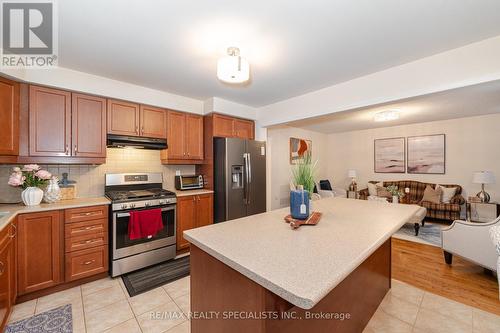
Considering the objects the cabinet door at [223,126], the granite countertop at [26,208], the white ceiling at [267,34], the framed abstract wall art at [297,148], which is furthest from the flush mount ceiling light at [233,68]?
the framed abstract wall art at [297,148]

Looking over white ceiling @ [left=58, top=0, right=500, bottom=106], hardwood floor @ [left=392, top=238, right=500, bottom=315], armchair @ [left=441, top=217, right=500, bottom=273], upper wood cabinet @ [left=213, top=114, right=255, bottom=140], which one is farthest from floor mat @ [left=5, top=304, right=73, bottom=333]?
armchair @ [left=441, top=217, right=500, bottom=273]

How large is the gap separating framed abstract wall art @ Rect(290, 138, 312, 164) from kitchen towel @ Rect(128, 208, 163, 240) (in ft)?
12.7

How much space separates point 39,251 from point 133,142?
4.88 ft

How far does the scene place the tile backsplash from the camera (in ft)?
7.94

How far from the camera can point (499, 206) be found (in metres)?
4.30

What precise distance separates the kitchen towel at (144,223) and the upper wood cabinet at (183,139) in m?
0.91

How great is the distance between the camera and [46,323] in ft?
5.95

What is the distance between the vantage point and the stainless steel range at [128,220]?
254 centimetres

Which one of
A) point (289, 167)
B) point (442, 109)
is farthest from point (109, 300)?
point (442, 109)

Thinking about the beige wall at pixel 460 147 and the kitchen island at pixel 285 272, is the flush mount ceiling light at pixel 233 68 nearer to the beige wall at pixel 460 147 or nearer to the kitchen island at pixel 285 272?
the kitchen island at pixel 285 272

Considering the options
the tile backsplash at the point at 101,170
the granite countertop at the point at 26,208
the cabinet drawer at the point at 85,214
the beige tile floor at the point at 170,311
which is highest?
the tile backsplash at the point at 101,170

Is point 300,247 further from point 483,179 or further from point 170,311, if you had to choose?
point 483,179

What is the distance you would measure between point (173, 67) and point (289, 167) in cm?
398

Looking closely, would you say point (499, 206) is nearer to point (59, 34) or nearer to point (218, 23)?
point (218, 23)
